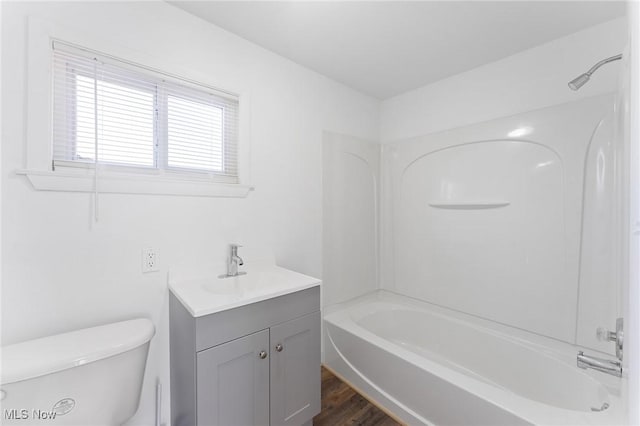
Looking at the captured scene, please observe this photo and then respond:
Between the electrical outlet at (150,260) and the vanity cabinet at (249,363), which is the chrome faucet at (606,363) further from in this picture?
the electrical outlet at (150,260)

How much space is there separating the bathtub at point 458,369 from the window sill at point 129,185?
4.33 ft

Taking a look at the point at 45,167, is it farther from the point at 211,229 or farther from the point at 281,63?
the point at 281,63

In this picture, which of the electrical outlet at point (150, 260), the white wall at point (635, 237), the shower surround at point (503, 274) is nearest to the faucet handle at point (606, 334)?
the shower surround at point (503, 274)

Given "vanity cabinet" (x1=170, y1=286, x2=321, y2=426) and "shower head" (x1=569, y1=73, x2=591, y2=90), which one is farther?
"shower head" (x1=569, y1=73, x2=591, y2=90)

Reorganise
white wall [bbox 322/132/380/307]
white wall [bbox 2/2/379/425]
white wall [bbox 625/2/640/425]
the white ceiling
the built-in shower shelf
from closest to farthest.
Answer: white wall [bbox 625/2/640/425], white wall [bbox 2/2/379/425], the white ceiling, the built-in shower shelf, white wall [bbox 322/132/380/307]

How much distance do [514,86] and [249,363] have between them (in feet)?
7.78

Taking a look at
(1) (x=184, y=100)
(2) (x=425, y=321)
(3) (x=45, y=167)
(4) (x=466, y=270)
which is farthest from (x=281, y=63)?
(2) (x=425, y=321)

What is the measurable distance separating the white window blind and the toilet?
726mm

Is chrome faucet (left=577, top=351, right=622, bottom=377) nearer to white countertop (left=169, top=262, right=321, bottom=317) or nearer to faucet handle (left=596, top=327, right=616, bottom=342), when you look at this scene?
faucet handle (left=596, top=327, right=616, bottom=342)

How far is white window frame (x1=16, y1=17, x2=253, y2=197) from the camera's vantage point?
1.05 metres

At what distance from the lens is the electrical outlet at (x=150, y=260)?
4.32 ft

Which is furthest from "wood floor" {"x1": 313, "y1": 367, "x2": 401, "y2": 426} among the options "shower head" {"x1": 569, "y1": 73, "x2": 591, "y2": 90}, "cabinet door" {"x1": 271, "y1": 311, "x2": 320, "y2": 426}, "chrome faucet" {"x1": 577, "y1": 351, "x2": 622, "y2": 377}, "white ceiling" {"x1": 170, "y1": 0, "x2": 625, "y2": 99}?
"white ceiling" {"x1": 170, "y1": 0, "x2": 625, "y2": 99}

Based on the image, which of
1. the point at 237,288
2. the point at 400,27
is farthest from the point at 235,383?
the point at 400,27

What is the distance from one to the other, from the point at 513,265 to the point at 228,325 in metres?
1.87
